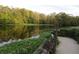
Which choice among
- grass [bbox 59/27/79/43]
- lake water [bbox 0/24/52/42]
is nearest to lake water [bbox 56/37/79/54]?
grass [bbox 59/27/79/43]

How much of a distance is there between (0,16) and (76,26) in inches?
22.6

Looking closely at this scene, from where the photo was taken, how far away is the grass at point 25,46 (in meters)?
1.39

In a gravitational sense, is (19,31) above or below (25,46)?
above

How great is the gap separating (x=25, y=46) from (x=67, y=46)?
0.32 metres

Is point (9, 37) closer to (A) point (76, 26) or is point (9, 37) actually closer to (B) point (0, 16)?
(B) point (0, 16)

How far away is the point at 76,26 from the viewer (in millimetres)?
1404

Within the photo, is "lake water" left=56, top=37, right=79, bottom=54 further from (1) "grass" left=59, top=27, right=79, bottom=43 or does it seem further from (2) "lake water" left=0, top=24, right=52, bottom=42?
(2) "lake water" left=0, top=24, right=52, bottom=42

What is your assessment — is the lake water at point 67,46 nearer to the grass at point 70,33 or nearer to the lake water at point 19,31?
the grass at point 70,33

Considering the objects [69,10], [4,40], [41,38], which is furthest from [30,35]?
[69,10]

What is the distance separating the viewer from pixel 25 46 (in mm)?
1410

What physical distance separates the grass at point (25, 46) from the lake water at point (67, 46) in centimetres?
12

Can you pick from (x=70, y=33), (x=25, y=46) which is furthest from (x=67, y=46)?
(x=25, y=46)

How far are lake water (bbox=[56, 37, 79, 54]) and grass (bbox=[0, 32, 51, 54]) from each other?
0.38ft

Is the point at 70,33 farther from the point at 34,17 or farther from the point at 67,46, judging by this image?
the point at 34,17
